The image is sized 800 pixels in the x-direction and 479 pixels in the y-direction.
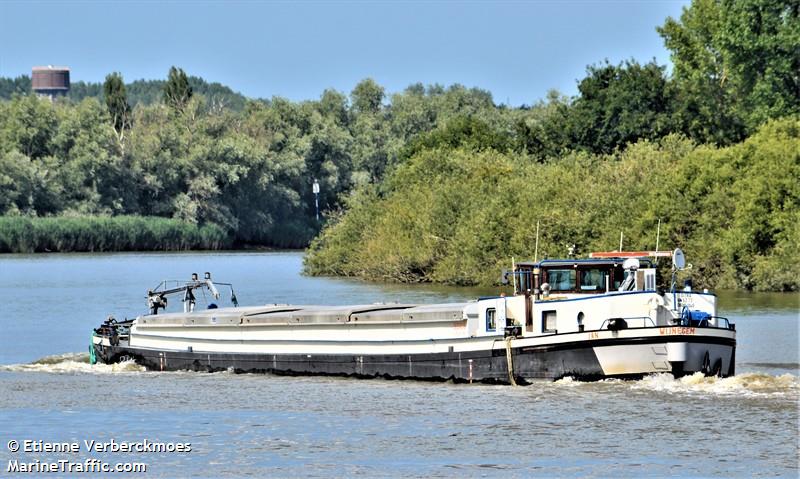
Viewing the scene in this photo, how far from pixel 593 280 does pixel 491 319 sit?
3.13 metres

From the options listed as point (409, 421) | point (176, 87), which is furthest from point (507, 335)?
point (176, 87)

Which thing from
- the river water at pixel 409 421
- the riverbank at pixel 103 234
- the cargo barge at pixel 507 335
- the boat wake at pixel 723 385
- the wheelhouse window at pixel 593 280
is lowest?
the river water at pixel 409 421

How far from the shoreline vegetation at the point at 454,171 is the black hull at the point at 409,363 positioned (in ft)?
112

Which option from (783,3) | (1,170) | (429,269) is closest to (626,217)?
(429,269)

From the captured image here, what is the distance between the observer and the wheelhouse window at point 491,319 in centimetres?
4041

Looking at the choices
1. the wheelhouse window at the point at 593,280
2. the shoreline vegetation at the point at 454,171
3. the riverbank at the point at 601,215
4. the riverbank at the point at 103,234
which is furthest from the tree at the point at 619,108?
the wheelhouse window at the point at 593,280

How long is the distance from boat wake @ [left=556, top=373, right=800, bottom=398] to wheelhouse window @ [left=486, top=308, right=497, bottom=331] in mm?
3126

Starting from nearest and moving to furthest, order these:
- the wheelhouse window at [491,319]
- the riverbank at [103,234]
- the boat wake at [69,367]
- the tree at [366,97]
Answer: the wheelhouse window at [491,319] → the boat wake at [69,367] → the riverbank at [103,234] → the tree at [366,97]

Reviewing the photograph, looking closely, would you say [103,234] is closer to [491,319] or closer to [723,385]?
[491,319]

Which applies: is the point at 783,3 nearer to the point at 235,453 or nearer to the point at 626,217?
the point at 626,217

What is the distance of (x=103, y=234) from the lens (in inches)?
5591

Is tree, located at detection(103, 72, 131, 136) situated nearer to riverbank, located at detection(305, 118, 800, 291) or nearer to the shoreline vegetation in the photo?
the shoreline vegetation

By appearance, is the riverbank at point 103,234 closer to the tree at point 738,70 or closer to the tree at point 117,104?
the tree at point 117,104

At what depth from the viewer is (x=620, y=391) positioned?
3716cm
